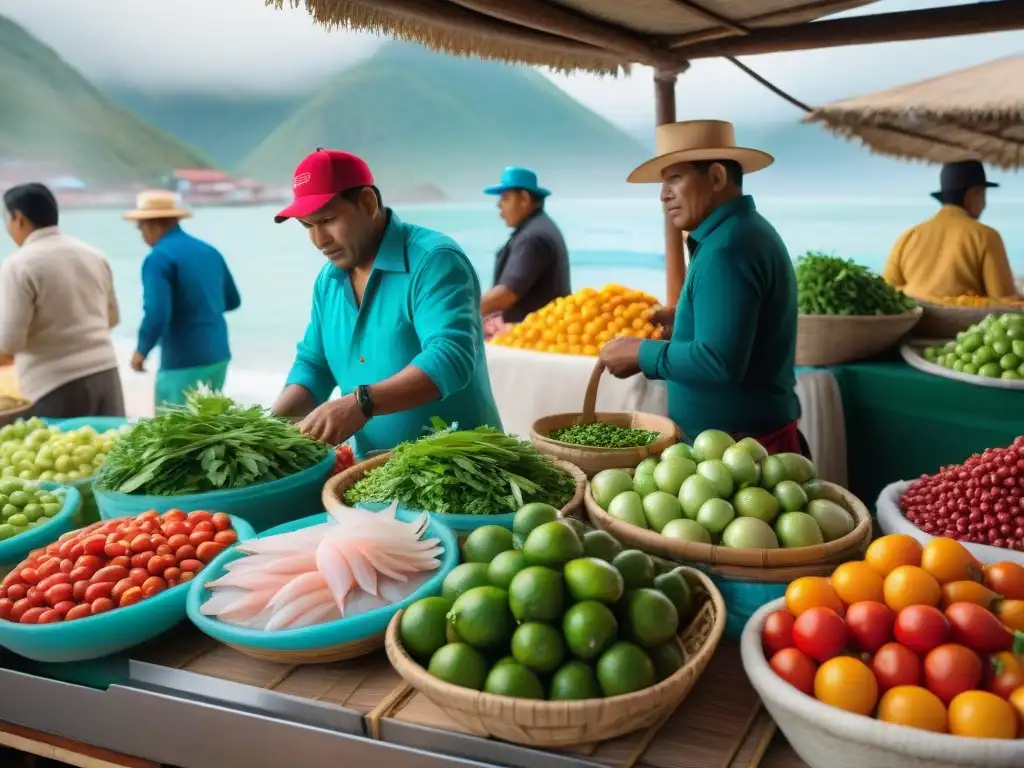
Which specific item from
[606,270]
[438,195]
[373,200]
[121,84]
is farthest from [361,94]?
[373,200]

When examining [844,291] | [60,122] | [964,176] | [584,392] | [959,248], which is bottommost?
[584,392]

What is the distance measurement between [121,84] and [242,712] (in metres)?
32.9

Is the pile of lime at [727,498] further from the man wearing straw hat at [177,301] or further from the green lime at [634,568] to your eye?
the man wearing straw hat at [177,301]

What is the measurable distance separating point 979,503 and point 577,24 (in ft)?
9.69

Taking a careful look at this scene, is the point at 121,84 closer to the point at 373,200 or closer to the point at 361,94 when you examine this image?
the point at 361,94

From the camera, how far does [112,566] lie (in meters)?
1.49

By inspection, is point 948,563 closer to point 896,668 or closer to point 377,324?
point 896,668

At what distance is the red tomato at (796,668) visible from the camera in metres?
1.10

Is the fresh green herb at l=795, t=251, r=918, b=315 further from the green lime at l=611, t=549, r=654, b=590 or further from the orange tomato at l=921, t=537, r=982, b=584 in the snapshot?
the green lime at l=611, t=549, r=654, b=590

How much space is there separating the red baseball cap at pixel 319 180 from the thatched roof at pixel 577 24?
0.90 meters

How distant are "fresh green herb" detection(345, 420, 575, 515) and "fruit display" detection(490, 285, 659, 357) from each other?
88.7 inches

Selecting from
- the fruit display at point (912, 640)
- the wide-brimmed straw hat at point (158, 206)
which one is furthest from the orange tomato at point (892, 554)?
the wide-brimmed straw hat at point (158, 206)

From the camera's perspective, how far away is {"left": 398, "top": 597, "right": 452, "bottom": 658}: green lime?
46.7 inches

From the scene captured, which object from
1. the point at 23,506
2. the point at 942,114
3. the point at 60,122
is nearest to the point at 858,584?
the point at 23,506
